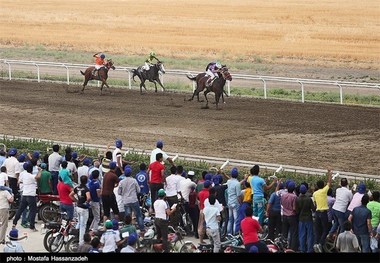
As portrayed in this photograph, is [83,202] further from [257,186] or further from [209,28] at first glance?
[209,28]

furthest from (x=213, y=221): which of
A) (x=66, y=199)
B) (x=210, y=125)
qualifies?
(x=210, y=125)

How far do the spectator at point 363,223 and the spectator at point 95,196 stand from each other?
12.5 ft

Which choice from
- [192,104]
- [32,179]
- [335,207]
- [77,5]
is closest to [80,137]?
[192,104]

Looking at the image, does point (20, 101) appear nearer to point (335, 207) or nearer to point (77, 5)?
point (335, 207)

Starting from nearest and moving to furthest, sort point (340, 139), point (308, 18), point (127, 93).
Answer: point (340, 139), point (127, 93), point (308, 18)

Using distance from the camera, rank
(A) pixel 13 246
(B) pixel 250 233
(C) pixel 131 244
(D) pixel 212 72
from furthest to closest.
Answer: (D) pixel 212 72 → (B) pixel 250 233 → (A) pixel 13 246 → (C) pixel 131 244

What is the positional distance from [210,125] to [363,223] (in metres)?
11.6

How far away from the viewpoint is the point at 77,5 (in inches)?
2404

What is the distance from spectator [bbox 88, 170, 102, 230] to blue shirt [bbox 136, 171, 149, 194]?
3.87 feet

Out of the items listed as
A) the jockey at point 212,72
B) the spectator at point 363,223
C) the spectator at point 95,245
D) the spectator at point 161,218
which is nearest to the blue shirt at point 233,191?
the spectator at point 161,218

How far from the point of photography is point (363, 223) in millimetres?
15328

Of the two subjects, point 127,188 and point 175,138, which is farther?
point 175,138

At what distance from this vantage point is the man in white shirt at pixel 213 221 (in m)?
15.8

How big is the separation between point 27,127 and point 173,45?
68.9 feet
